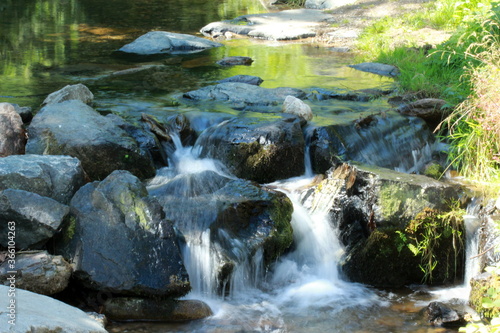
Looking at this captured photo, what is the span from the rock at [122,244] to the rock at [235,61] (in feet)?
21.0

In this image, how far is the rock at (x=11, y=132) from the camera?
19.8ft

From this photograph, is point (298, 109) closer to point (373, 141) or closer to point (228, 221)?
point (373, 141)

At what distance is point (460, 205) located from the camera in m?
5.50

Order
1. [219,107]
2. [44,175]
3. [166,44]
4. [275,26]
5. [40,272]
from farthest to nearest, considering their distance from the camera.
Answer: [275,26] → [166,44] → [219,107] → [44,175] → [40,272]

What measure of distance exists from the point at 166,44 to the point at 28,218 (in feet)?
27.1

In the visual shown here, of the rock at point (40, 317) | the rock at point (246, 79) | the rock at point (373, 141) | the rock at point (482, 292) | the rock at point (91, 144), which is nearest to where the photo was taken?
the rock at point (40, 317)

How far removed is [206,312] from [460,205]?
252 centimetres

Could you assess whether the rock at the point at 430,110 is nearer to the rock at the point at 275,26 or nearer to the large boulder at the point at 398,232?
the large boulder at the point at 398,232

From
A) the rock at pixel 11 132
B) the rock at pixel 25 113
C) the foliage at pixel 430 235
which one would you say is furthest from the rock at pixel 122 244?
the rock at pixel 25 113

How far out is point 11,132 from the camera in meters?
6.16

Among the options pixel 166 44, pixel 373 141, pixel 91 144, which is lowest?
pixel 373 141

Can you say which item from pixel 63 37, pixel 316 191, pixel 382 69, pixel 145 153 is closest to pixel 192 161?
pixel 145 153

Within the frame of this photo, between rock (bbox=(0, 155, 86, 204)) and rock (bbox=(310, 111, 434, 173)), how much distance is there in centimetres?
265

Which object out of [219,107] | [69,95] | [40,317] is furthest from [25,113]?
[40,317]
